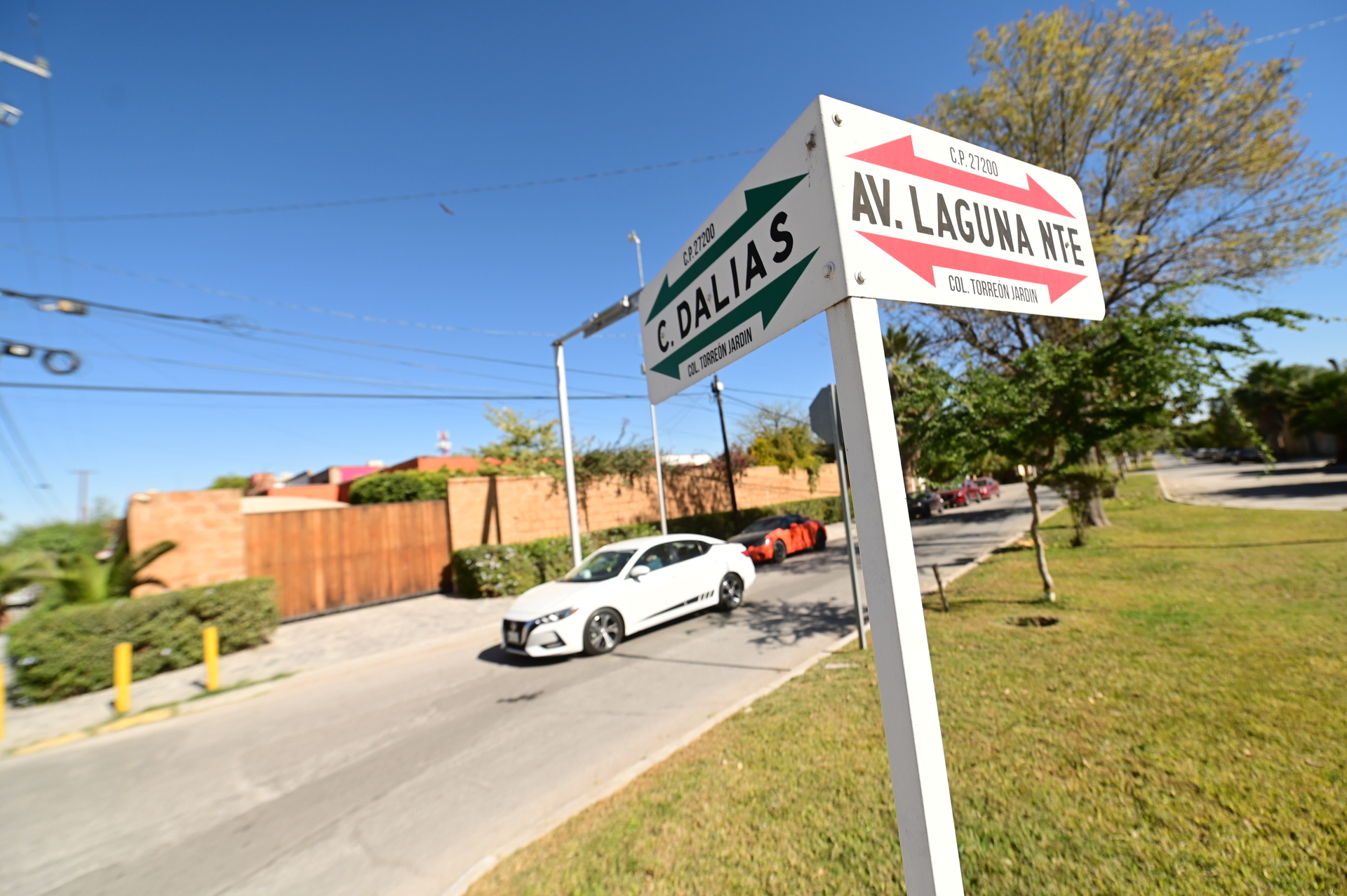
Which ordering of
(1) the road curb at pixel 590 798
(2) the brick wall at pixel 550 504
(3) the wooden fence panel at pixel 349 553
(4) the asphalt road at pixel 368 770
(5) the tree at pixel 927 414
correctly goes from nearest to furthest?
(1) the road curb at pixel 590 798, (4) the asphalt road at pixel 368 770, (5) the tree at pixel 927 414, (3) the wooden fence panel at pixel 349 553, (2) the brick wall at pixel 550 504

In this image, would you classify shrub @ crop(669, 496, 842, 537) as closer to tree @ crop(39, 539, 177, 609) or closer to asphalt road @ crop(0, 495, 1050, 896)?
asphalt road @ crop(0, 495, 1050, 896)

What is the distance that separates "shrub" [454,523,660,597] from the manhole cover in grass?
925 centimetres

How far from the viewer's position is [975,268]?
1.36 meters

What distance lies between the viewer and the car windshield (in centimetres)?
834

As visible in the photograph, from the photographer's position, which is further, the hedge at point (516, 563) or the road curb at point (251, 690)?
the hedge at point (516, 563)

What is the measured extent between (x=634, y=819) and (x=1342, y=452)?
49901 millimetres

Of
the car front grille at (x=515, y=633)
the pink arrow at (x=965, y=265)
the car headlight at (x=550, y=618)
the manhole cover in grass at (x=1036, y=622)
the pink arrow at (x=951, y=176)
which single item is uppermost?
the pink arrow at (x=951, y=176)

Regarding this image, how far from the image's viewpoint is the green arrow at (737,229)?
1302mm

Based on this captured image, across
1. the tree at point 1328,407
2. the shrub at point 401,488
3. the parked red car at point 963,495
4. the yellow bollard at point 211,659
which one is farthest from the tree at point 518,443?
the tree at point 1328,407

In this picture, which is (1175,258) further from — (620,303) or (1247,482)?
(1247,482)

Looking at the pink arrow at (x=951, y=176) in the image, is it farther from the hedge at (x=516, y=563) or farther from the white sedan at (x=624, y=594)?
the hedge at (x=516, y=563)

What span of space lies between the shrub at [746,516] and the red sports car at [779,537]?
53.7 inches

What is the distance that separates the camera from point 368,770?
4895 mm

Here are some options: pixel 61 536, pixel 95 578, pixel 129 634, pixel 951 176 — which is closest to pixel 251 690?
pixel 129 634
